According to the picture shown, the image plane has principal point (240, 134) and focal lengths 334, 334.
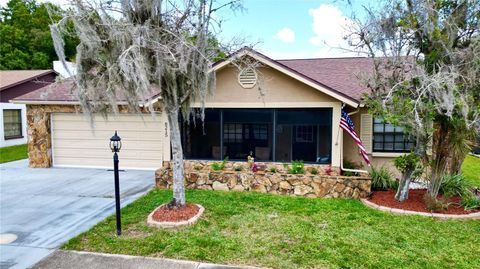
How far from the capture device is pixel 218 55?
7.46m

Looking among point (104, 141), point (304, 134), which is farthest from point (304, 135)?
point (104, 141)

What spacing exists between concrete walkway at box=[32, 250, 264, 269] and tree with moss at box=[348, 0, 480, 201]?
16.4 ft

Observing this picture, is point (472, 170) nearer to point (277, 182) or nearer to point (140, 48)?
point (277, 182)

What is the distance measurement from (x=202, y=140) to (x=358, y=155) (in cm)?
536

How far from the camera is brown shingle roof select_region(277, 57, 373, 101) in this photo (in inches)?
438

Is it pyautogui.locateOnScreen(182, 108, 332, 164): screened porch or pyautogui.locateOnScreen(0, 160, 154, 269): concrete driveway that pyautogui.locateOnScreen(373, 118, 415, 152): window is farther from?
pyautogui.locateOnScreen(0, 160, 154, 269): concrete driveway

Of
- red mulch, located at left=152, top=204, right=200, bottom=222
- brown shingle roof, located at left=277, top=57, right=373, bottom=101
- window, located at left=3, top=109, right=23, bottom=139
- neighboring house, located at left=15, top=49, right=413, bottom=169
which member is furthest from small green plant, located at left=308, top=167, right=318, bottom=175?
window, located at left=3, top=109, right=23, bottom=139

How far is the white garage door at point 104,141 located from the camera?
12.6 metres

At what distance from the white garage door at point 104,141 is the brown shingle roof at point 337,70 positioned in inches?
240

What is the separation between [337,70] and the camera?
44.8 ft

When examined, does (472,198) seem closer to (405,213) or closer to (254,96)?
(405,213)

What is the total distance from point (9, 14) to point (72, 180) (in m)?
40.2

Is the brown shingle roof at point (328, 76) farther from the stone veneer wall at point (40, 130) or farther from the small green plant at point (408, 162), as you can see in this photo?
the small green plant at point (408, 162)

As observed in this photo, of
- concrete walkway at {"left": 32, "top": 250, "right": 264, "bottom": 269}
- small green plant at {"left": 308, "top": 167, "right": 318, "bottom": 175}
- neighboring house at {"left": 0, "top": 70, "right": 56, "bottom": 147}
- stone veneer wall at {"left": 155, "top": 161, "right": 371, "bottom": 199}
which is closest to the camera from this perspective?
concrete walkway at {"left": 32, "top": 250, "right": 264, "bottom": 269}
